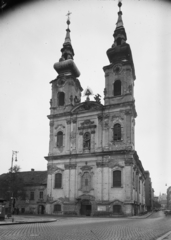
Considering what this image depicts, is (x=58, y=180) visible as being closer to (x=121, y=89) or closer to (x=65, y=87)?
(x=65, y=87)

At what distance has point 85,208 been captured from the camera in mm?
41031

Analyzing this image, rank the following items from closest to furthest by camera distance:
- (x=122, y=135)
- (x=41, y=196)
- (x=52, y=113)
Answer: (x=122, y=135)
(x=52, y=113)
(x=41, y=196)

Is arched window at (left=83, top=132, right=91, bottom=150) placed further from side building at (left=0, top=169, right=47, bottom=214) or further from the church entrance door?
side building at (left=0, top=169, right=47, bottom=214)

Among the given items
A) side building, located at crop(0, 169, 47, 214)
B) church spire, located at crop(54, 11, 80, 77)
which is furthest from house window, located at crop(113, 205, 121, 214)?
church spire, located at crop(54, 11, 80, 77)

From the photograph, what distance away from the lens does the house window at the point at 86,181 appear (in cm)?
4134

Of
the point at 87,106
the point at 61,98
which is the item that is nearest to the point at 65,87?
the point at 61,98

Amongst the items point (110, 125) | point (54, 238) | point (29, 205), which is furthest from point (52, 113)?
point (54, 238)

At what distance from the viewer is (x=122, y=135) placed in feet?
135

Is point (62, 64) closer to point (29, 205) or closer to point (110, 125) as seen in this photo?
point (110, 125)

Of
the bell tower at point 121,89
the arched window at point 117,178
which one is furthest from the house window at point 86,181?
the bell tower at point 121,89

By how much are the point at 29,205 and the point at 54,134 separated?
14700 millimetres

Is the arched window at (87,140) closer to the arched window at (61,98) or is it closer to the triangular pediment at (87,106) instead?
the triangular pediment at (87,106)

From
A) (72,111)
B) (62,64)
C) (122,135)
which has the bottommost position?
(122,135)

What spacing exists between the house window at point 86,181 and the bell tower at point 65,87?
10.6m
